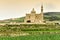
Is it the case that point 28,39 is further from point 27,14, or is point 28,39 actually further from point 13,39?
point 27,14

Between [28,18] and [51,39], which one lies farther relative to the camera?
[28,18]

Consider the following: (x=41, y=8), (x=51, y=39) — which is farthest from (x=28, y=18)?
(x=51, y=39)

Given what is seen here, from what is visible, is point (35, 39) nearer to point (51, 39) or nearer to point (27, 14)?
point (51, 39)

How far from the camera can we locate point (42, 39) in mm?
40781

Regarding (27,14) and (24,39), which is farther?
(27,14)

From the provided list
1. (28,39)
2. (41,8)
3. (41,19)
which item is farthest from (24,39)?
(41,8)

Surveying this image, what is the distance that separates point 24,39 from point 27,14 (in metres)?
76.9

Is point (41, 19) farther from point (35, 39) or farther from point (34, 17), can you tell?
point (35, 39)

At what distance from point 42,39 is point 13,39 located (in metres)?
4.29

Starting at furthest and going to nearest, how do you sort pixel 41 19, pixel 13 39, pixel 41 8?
pixel 41 8 → pixel 41 19 → pixel 13 39

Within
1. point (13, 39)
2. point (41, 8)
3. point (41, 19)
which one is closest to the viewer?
point (13, 39)

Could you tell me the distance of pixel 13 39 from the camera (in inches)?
1576

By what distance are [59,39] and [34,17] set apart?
76546mm

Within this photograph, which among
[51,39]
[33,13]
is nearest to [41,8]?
[33,13]
